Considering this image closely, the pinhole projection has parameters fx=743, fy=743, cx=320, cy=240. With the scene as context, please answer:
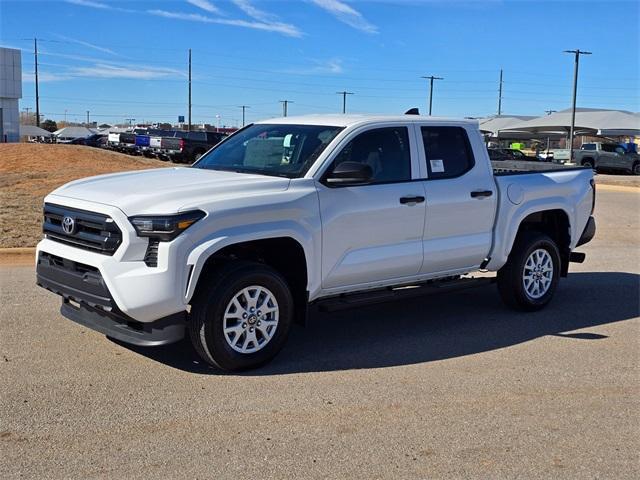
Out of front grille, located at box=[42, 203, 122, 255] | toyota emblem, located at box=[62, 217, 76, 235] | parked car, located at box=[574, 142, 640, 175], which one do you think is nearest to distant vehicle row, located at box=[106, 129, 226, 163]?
parked car, located at box=[574, 142, 640, 175]

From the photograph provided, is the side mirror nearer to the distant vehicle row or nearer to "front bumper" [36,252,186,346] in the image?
"front bumper" [36,252,186,346]

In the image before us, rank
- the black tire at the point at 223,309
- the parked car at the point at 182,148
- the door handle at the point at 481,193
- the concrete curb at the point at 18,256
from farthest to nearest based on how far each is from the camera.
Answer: the parked car at the point at 182,148 → the concrete curb at the point at 18,256 → the door handle at the point at 481,193 → the black tire at the point at 223,309

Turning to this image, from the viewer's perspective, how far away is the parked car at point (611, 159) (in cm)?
4334

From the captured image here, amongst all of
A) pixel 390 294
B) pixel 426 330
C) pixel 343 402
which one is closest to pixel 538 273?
pixel 426 330

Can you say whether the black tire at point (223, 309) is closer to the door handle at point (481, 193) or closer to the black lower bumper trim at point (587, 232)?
the door handle at point (481, 193)

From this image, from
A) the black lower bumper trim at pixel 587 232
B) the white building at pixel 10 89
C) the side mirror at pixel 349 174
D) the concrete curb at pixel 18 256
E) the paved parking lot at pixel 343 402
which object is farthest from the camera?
the white building at pixel 10 89

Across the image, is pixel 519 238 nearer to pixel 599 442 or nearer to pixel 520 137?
pixel 599 442

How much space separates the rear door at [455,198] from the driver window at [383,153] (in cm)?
20

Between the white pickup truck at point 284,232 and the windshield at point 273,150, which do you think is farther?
the windshield at point 273,150

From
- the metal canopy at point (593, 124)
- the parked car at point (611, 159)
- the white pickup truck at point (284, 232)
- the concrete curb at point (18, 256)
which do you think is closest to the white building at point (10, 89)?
the metal canopy at point (593, 124)

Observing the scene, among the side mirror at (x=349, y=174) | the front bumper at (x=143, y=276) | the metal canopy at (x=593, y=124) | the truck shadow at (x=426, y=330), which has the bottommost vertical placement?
the truck shadow at (x=426, y=330)

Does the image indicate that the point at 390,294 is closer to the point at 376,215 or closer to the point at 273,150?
the point at 376,215

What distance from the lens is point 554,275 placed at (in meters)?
7.80

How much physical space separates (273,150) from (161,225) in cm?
167
